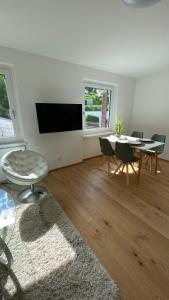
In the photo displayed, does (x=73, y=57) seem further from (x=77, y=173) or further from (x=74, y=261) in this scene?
(x=74, y=261)

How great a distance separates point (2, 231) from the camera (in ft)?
4.07

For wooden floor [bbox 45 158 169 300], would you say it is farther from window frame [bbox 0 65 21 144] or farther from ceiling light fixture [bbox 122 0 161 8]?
ceiling light fixture [bbox 122 0 161 8]

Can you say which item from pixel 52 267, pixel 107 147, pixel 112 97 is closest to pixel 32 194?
pixel 52 267

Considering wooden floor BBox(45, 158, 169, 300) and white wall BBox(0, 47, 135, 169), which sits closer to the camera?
wooden floor BBox(45, 158, 169, 300)

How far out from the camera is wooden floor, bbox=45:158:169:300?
122cm

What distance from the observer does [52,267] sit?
4.16 ft

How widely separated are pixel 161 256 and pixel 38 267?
1192mm

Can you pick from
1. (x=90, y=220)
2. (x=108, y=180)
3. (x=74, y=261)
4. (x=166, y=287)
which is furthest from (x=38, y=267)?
(x=108, y=180)

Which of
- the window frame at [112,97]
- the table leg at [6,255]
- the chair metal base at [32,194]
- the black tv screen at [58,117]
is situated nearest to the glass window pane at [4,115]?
the black tv screen at [58,117]

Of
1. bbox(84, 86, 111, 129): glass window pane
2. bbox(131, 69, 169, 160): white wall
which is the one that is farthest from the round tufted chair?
bbox(131, 69, 169, 160): white wall

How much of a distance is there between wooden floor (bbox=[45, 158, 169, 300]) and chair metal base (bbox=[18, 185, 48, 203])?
0.17 metres

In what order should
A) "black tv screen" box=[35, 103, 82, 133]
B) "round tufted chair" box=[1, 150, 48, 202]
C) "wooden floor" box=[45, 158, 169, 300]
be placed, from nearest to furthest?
1. "wooden floor" box=[45, 158, 169, 300]
2. "round tufted chair" box=[1, 150, 48, 202]
3. "black tv screen" box=[35, 103, 82, 133]

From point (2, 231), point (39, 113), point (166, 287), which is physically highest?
point (39, 113)

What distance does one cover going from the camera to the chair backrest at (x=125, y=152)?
248 centimetres
